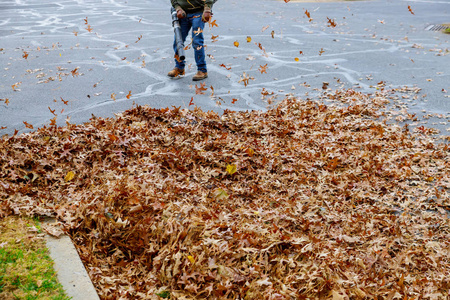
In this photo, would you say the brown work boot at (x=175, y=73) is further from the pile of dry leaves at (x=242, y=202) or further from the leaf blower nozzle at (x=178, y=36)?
the pile of dry leaves at (x=242, y=202)

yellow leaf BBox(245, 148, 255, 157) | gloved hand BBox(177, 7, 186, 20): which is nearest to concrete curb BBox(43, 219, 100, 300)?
yellow leaf BBox(245, 148, 255, 157)

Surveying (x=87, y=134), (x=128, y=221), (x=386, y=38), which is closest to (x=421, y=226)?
(x=128, y=221)

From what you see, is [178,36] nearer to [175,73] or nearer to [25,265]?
[175,73]

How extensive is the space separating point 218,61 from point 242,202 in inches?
205

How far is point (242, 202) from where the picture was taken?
3623 millimetres

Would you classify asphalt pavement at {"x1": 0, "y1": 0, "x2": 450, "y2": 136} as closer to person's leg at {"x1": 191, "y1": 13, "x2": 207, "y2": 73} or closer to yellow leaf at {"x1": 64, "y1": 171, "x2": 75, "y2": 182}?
person's leg at {"x1": 191, "y1": 13, "x2": 207, "y2": 73}

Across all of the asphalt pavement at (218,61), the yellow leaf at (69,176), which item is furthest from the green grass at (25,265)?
the asphalt pavement at (218,61)

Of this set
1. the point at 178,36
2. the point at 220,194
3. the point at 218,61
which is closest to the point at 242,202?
the point at 220,194

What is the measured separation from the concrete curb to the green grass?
0.04 metres

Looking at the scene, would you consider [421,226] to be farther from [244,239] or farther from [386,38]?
[386,38]

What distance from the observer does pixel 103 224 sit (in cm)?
295

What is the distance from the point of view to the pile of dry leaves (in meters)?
2.62

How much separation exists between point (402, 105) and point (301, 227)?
3.65 m

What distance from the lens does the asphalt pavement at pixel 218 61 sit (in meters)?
5.98
